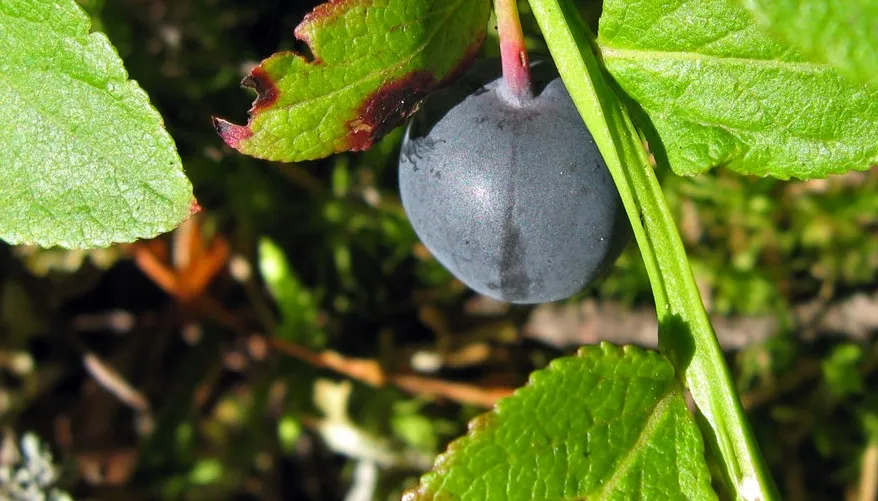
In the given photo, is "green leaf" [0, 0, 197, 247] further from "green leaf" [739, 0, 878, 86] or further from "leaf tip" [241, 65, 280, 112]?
"green leaf" [739, 0, 878, 86]

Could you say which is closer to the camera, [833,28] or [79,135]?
[833,28]

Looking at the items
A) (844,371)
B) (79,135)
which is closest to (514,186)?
(79,135)

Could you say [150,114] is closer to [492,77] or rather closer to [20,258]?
[492,77]

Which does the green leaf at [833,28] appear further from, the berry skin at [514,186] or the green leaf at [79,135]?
the green leaf at [79,135]

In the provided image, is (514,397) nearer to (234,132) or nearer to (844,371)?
(234,132)

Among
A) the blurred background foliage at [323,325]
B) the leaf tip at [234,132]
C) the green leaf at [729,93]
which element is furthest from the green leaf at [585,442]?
the blurred background foliage at [323,325]

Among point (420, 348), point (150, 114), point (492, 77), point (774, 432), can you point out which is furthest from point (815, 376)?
point (150, 114)
